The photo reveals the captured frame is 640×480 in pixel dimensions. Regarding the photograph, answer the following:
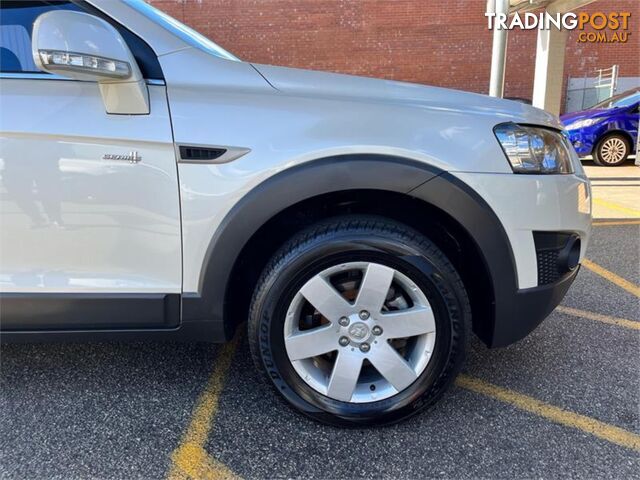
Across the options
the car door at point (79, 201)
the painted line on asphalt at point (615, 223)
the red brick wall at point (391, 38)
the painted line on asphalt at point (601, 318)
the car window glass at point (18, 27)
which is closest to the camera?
the car door at point (79, 201)

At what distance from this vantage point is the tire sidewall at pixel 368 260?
6.00 ft

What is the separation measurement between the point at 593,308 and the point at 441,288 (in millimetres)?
1877

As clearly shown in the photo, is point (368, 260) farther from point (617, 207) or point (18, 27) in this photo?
point (617, 207)

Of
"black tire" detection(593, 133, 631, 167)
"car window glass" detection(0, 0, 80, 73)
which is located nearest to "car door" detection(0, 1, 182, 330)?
"car window glass" detection(0, 0, 80, 73)

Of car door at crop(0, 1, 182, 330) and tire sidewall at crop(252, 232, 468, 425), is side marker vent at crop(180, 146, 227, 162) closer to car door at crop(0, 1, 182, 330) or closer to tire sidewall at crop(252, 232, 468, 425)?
car door at crop(0, 1, 182, 330)

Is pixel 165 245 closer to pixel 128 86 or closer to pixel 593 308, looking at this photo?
pixel 128 86

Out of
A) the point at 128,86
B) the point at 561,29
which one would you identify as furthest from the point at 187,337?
the point at 561,29

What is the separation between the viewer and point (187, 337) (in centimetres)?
196

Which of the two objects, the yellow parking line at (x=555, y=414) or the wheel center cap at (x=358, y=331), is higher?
the wheel center cap at (x=358, y=331)

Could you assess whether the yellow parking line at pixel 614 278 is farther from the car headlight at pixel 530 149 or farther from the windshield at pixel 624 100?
the windshield at pixel 624 100

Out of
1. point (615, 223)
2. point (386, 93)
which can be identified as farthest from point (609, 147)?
point (386, 93)

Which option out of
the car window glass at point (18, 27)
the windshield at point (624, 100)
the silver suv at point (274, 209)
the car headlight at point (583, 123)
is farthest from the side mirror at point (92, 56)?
the windshield at point (624, 100)

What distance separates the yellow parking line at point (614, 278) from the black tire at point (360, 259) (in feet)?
7.31

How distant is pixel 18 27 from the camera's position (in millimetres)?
1909
